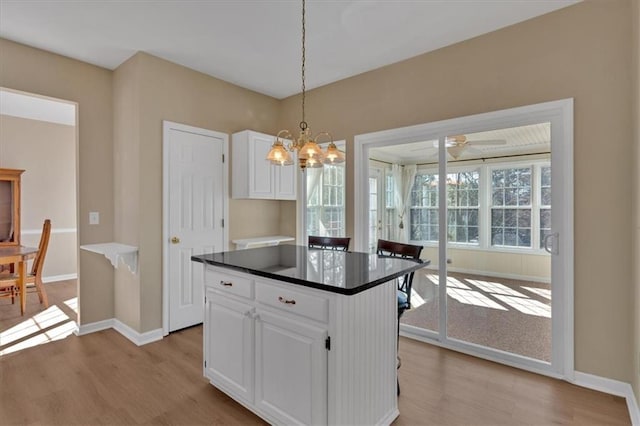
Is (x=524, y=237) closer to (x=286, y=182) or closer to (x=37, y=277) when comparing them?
(x=286, y=182)

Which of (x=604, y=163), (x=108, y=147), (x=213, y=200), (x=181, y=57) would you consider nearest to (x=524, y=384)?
(x=604, y=163)

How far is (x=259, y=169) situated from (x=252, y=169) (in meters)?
0.10

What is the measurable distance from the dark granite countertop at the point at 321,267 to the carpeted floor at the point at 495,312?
1.29m

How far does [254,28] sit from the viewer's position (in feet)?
9.07

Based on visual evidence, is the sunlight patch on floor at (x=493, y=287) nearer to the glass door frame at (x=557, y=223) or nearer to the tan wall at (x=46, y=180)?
the glass door frame at (x=557, y=223)

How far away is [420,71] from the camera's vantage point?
3215mm

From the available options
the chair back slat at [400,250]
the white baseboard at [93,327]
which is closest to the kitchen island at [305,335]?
the chair back slat at [400,250]

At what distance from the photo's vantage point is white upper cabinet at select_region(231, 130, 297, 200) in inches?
150

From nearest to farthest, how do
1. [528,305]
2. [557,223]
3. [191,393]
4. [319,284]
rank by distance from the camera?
[319,284] → [191,393] → [557,223] → [528,305]

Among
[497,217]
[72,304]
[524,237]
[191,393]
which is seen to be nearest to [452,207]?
[497,217]

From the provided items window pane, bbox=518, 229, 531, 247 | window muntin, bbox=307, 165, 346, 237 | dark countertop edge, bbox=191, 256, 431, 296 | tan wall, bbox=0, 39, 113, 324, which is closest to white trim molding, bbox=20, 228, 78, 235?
tan wall, bbox=0, 39, 113, 324

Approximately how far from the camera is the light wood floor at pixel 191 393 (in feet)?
6.64

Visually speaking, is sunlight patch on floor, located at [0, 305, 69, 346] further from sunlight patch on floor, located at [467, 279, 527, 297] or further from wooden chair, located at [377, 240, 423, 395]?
sunlight patch on floor, located at [467, 279, 527, 297]

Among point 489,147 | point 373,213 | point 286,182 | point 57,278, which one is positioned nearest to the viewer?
point 489,147
